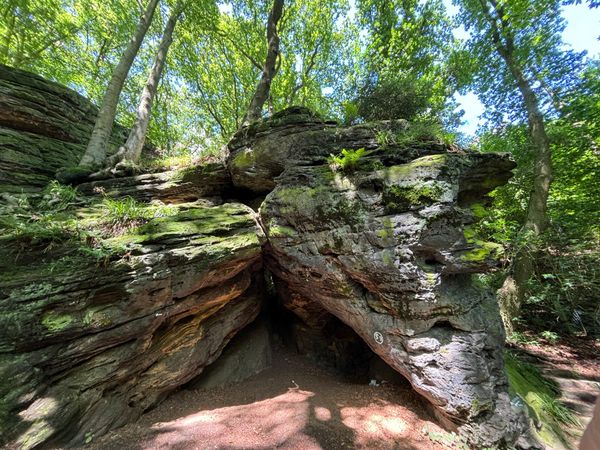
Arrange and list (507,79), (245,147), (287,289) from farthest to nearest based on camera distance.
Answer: (507,79) → (287,289) → (245,147)

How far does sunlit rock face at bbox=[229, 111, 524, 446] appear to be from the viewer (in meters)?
4.54

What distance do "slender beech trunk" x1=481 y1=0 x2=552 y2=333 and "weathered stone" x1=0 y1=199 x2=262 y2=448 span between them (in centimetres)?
955

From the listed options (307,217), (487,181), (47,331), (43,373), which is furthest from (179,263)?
(487,181)

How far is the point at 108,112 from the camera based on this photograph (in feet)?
26.5

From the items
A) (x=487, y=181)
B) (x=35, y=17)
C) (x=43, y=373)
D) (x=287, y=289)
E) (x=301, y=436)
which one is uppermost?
(x=35, y=17)

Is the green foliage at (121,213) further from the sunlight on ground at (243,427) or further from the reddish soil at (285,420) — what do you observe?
the sunlight on ground at (243,427)

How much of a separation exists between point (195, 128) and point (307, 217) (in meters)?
17.8

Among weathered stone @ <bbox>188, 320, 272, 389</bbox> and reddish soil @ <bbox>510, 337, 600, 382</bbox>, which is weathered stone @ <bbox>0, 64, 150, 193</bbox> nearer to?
weathered stone @ <bbox>188, 320, 272, 389</bbox>

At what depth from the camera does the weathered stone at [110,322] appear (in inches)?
147

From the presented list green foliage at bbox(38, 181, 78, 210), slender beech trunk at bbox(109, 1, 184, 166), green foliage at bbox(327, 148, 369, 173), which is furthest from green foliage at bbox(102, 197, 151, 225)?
green foliage at bbox(327, 148, 369, 173)

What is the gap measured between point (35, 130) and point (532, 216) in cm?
1733

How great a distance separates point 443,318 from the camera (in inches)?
188

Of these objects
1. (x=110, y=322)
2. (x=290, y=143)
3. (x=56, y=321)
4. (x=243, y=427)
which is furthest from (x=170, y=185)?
(x=243, y=427)

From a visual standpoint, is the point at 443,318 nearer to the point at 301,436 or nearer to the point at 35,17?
the point at 301,436
